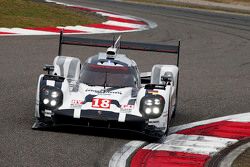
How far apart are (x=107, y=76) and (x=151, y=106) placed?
4.24ft

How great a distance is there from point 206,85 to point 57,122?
22.3 ft

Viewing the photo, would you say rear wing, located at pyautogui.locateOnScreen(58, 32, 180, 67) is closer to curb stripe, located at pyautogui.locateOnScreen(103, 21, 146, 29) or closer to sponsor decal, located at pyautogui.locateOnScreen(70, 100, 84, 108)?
sponsor decal, located at pyautogui.locateOnScreen(70, 100, 84, 108)

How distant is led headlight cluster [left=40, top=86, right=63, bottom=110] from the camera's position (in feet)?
42.3

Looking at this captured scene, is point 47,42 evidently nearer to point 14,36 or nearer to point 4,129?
point 14,36

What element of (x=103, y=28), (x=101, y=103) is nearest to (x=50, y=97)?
(x=101, y=103)

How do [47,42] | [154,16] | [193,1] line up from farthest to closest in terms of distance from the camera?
1. [193,1]
2. [154,16]
3. [47,42]

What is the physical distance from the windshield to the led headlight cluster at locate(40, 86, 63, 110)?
2.84 feet

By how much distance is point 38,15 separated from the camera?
2972 centimetres

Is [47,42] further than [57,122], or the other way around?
[47,42]

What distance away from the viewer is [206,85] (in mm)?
18859

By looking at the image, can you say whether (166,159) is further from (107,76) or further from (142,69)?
(142,69)

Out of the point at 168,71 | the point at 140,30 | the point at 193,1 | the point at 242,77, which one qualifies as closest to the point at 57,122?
the point at 168,71

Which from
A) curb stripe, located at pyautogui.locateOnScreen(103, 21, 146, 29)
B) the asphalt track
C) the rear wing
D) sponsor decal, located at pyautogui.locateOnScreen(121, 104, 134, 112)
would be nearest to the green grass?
curb stripe, located at pyautogui.locateOnScreen(103, 21, 146, 29)

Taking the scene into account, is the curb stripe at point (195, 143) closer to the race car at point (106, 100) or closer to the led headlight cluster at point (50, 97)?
the race car at point (106, 100)
